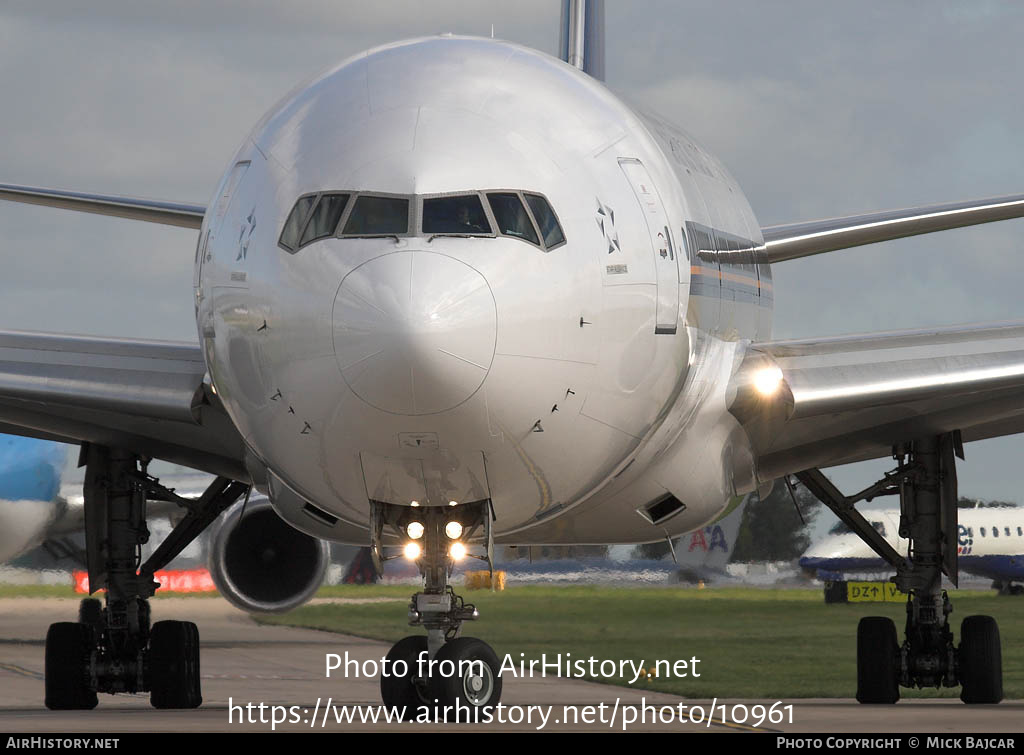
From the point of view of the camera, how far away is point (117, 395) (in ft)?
41.2

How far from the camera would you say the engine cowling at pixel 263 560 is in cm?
1744

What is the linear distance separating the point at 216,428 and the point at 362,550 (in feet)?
44.2

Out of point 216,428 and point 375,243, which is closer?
point 375,243

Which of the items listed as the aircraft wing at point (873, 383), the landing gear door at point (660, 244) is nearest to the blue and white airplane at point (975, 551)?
the aircraft wing at point (873, 383)

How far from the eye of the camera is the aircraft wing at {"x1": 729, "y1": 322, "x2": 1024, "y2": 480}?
40.3 feet

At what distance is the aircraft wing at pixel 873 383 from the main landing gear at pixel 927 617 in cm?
88

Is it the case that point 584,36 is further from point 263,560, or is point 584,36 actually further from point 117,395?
point 117,395

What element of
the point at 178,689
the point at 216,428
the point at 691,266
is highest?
the point at 691,266

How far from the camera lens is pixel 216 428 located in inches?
494

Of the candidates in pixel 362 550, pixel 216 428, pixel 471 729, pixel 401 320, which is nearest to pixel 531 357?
pixel 401 320

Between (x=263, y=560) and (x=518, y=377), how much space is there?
9.13m

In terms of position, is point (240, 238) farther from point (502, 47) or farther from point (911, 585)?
point (911, 585)

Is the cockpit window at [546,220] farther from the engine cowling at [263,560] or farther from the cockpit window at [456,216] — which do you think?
the engine cowling at [263,560]

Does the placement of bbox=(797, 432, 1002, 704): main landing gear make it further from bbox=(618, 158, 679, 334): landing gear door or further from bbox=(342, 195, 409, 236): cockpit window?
bbox=(342, 195, 409, 236): cockpit window
